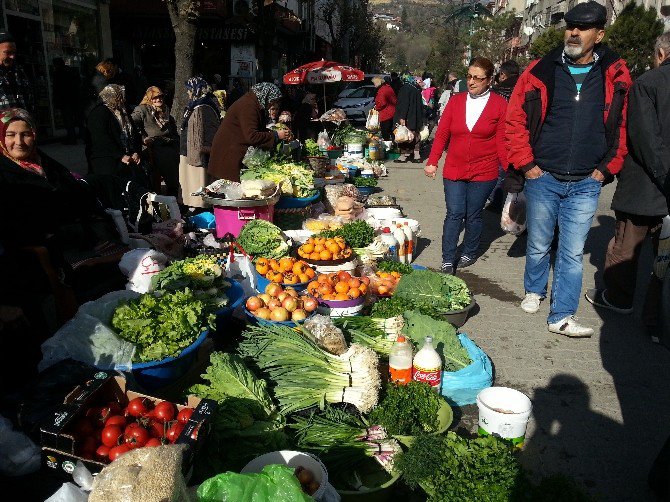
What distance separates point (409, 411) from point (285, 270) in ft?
7.13

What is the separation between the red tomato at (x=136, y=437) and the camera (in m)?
2.52

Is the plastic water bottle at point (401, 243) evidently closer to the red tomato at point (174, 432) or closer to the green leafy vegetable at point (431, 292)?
the green leafy vegetable at point (431, 292)

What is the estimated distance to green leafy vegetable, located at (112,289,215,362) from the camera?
3363 mm

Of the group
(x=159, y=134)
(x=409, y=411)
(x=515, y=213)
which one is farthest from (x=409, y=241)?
(x=159, y=134)

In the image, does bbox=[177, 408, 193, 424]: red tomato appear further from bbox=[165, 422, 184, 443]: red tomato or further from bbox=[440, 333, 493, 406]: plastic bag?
bbox=[440, 333, 493, 406]: plastic bag

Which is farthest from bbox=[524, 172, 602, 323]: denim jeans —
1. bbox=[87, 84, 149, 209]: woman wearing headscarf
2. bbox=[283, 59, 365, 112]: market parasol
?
bbox=[283, 59, 365, 112]: market parasol

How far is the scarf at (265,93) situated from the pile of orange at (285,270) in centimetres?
269

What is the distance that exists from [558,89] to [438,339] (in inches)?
86.3

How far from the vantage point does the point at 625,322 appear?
16.5 ft

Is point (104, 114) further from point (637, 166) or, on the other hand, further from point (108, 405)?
point (637, 166)

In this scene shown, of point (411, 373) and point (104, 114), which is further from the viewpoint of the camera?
point (104, 114)

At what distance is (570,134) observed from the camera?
430 cm

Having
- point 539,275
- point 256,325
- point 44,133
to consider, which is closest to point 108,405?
point 256,325

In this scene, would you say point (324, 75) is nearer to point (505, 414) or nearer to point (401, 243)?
point (401, 243)
